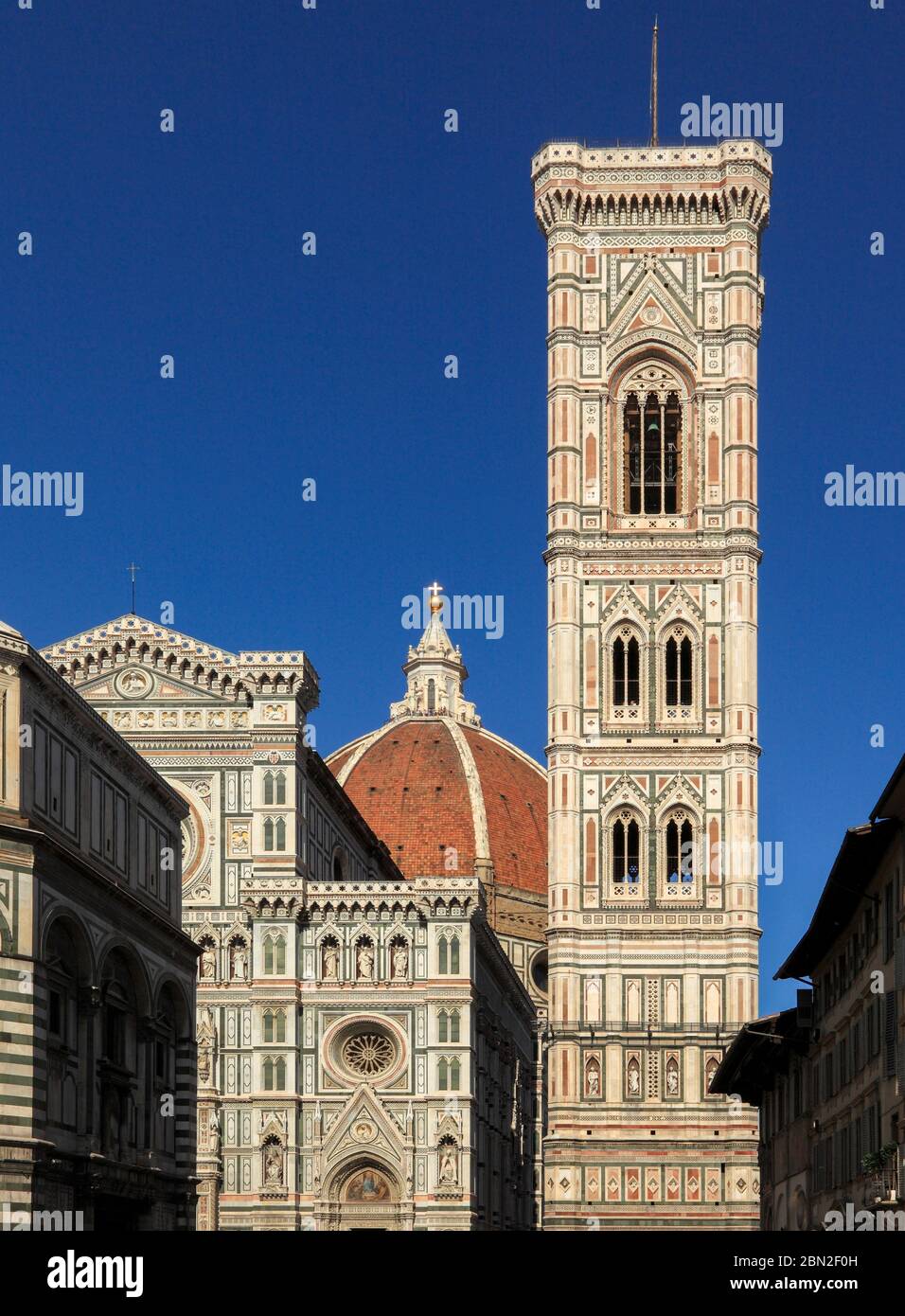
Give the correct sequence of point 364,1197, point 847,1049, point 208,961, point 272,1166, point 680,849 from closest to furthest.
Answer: point 847,1049 → point 272,1166 → point 364,1197 → point 208,961 → point 680,849

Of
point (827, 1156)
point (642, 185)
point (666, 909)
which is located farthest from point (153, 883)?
point (642, 185)

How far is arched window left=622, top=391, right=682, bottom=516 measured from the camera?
3561 inches

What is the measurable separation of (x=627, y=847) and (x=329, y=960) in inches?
465

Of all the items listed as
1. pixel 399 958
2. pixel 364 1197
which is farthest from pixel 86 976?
pixel 399 958

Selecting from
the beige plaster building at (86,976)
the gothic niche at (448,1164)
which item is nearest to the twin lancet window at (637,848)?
the gothic niche at (448,1164)

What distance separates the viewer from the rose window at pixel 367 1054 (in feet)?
270

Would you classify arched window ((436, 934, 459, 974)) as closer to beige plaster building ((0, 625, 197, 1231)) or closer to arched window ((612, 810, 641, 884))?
arched window ((612, 810, 641, 884))

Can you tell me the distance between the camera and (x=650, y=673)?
8775 cm

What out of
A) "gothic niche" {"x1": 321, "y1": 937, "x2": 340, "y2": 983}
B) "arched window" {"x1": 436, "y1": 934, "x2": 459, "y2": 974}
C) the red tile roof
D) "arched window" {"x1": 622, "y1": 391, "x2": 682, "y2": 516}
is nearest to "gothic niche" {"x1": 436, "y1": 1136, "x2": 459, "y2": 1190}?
"arched window" {"x1": 436, "y1": 934, "x2": 459, "y2": 974}

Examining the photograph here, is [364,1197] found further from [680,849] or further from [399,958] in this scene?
[680,849]

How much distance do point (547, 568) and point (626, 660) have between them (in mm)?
4619

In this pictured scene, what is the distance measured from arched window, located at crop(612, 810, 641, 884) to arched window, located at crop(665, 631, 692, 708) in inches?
180

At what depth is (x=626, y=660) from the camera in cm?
8844
